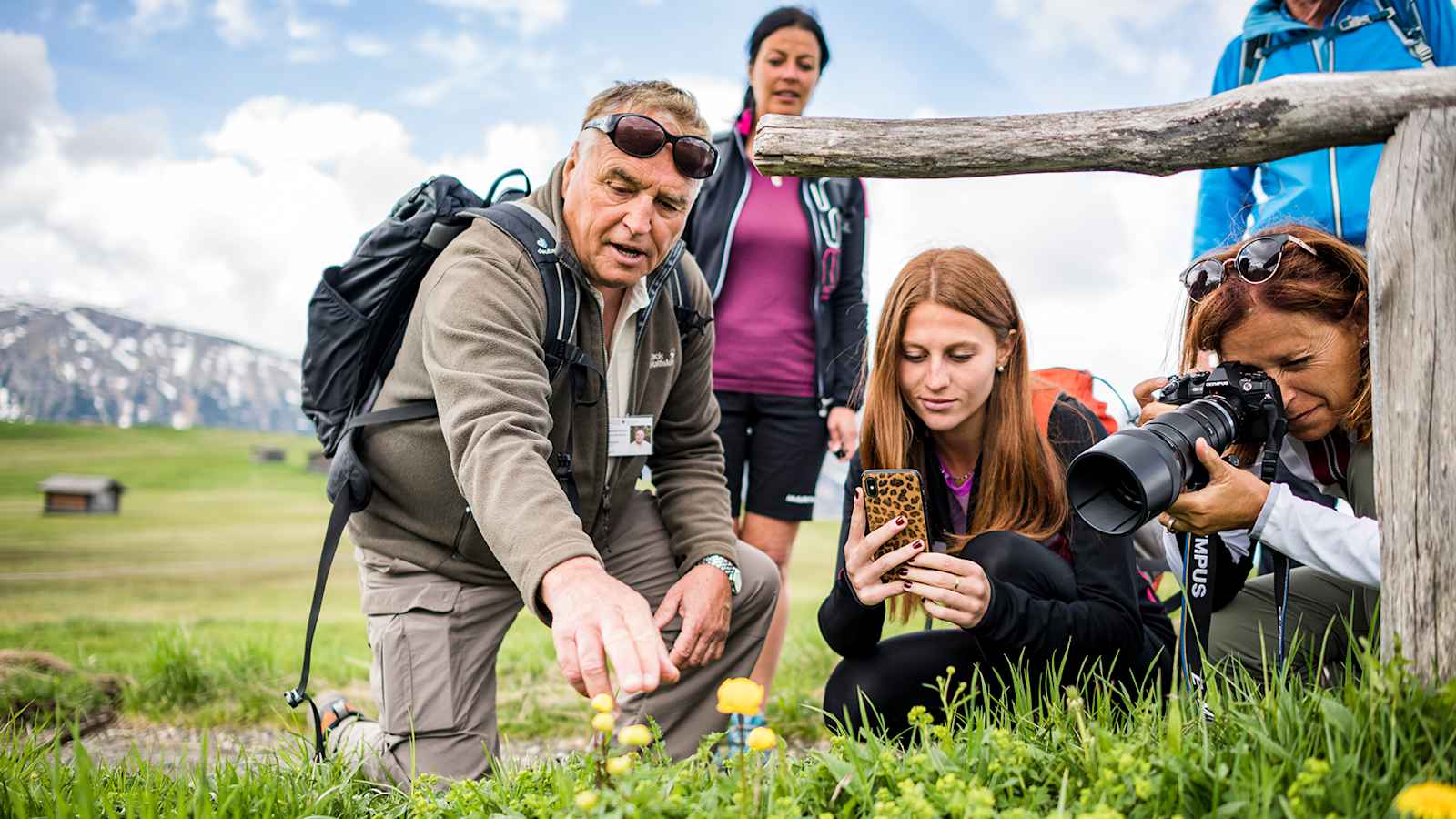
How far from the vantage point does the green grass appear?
1710 millimetres

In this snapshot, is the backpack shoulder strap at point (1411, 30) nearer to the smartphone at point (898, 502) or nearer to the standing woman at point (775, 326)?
the standing woman at point (775, 326)

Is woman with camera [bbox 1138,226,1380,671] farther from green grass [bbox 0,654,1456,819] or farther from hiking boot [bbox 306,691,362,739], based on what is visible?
hiking boot [bbox 306,691,362,739]

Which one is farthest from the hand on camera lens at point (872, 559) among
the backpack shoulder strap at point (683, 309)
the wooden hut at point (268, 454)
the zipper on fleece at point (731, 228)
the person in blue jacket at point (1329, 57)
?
the wooden hut at point (268, 454)

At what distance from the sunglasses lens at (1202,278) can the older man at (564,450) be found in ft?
4.86

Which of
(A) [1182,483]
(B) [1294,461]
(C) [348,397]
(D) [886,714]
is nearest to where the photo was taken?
(A) [1182,483]

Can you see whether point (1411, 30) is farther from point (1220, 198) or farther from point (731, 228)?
point (731, 228)

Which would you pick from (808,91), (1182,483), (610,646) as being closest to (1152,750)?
(1182,483)

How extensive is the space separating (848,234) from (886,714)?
250cm

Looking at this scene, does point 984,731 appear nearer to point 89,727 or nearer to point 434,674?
point 434,674

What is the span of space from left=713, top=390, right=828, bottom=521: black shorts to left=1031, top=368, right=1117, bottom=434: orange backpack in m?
1.24

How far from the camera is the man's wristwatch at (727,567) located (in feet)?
11.3

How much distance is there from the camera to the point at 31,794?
2.25m

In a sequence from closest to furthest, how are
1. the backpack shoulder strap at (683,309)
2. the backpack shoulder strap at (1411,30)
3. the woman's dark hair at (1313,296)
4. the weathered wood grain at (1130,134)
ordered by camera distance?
1. the weathered wood grain at (1130,134)
2. the woman's dark hair at (1313,296)
3. the backpack shoulder strap at (1411,30)
4. the backpack shoulder strap at (683,309)

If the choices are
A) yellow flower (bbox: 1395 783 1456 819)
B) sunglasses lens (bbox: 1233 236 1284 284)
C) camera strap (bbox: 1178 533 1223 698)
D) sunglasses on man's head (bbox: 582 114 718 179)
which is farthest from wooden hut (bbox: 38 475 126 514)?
yellow flower (bbox: 1395 783 1456 819)
